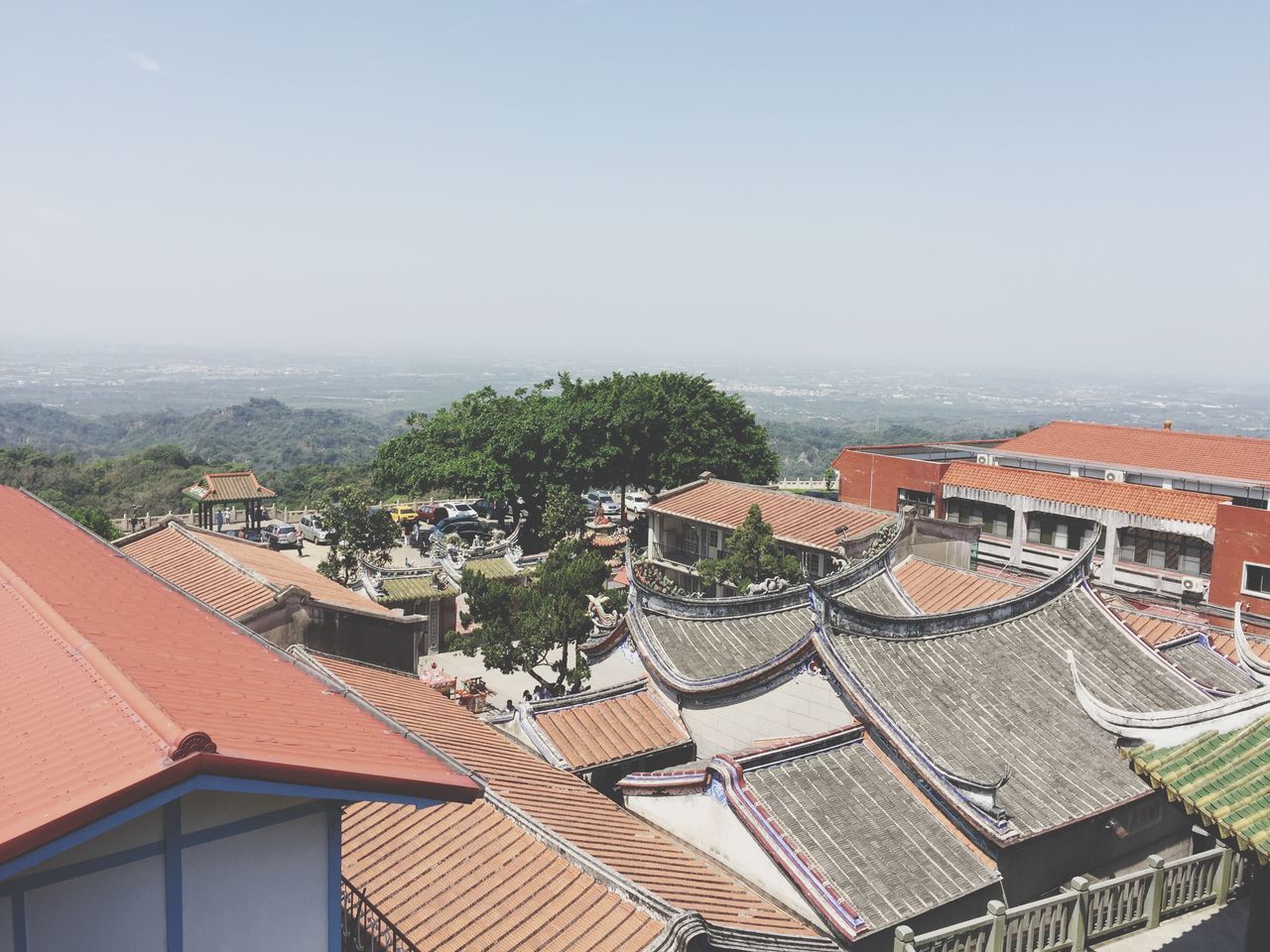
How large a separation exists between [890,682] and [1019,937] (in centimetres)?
302

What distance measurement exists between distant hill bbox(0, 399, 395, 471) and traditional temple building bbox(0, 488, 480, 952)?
11771 centimetres

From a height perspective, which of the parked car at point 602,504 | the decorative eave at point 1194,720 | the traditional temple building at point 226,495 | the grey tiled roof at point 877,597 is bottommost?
the parked car at point 602,504

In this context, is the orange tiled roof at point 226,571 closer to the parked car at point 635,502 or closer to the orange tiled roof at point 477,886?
the orange tiled roof at point 477,886

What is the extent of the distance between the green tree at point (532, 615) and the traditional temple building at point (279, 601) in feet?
5.99

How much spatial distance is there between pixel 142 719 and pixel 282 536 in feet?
125

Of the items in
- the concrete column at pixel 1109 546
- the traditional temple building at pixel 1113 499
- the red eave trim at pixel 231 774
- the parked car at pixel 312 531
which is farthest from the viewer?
the parked car at pixel 312 531

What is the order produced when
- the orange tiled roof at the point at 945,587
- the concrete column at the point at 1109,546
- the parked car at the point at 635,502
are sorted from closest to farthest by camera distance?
1. the orange tiled roof at the point at 945,587
2. the concrete column at the point at 1109,546
3. the parked car at the point at 635,502

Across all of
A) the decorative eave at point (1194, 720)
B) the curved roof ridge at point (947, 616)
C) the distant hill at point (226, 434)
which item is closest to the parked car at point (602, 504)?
the curved roof ridge at point (947, 616)

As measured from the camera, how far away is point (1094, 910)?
32.4 ft

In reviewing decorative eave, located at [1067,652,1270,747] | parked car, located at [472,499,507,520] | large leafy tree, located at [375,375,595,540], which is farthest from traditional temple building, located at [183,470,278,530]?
decorative eave, located at [1067,652,1270,747]

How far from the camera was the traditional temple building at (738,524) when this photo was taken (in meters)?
27.1

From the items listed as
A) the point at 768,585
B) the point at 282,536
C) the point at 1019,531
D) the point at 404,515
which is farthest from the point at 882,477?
the point at 282,536

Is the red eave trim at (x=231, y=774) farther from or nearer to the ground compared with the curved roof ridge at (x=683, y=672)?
farther from the ground

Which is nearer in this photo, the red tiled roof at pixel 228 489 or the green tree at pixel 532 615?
the green tree at pixel 532 615
